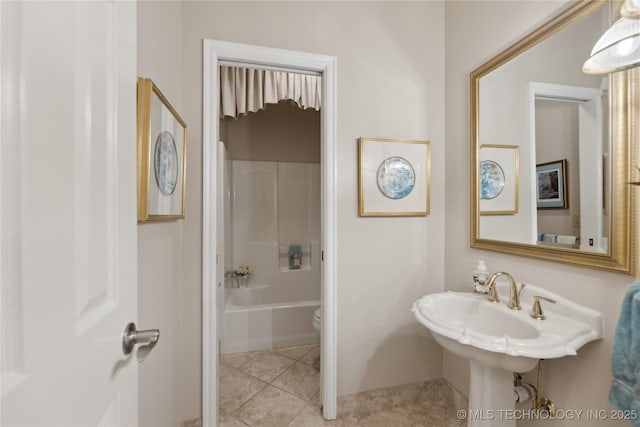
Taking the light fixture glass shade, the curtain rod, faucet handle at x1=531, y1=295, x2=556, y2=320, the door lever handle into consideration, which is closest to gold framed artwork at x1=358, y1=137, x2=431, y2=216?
the curtain rod

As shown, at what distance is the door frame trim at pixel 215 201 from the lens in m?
1.61

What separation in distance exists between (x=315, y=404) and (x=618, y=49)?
7.43 ft

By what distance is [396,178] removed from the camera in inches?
73.9

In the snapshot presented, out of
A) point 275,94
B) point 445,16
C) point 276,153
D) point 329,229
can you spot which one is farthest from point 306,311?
point 445,16

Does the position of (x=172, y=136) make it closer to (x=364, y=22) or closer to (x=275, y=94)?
(x=275, y=94)

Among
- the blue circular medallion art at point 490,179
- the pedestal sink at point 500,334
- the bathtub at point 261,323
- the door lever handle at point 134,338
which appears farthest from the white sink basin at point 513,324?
the bathtub at point 261,323

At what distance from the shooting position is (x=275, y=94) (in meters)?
2.27

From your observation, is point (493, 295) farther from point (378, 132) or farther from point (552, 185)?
point (378, 132)

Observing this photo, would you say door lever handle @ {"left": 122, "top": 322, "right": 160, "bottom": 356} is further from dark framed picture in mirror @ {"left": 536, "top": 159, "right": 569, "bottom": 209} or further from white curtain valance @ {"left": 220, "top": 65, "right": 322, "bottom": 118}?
white curtain valance @ {"left": 220, "top": 65, "right": 322, "bottom": 118}

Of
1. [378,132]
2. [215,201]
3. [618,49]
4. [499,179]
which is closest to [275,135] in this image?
[378,132]

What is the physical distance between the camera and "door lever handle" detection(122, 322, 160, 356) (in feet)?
2.02

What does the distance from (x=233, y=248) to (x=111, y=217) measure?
9.30 ft

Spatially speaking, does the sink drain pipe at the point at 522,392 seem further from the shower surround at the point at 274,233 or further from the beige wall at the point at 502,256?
the shower surround at the point at 274,233

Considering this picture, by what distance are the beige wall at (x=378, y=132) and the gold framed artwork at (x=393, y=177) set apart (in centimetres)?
6
